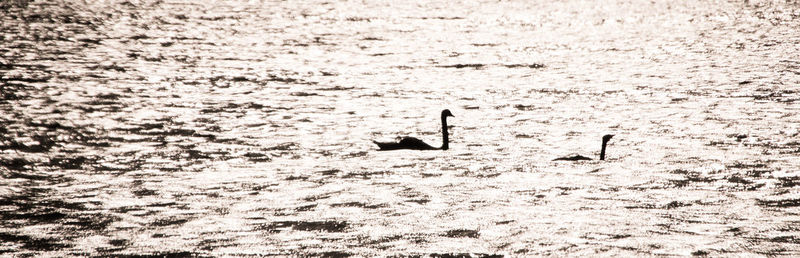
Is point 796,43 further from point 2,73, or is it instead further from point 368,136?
point 2,73

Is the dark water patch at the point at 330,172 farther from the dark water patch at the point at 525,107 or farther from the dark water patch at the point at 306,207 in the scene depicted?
the dark water patch at the point at 525,107

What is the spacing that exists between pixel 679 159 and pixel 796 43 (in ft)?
67.1

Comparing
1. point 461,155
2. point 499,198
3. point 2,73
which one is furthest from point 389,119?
point 2,73

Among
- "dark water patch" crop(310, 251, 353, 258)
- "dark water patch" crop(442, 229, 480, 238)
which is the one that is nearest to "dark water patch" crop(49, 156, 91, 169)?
"dark water patch" crop(310, 251, 353, 258)

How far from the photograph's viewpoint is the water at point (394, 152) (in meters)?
11.7

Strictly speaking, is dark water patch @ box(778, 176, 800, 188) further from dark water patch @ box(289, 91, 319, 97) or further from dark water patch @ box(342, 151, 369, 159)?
dark water patch @ box(289, 91, 319, 97)

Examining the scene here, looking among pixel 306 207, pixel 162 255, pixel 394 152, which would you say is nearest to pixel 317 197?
pixel 306 207

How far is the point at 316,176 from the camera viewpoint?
15133 millimetres

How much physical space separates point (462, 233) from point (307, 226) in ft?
6.17

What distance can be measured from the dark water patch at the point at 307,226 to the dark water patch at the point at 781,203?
557 cm

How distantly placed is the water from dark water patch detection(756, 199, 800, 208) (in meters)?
0.05

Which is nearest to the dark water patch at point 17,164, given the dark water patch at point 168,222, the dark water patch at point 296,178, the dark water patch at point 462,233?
the dark water patch at point 168,222

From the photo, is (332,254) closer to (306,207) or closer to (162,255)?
(162,255)

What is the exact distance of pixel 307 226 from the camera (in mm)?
12078
